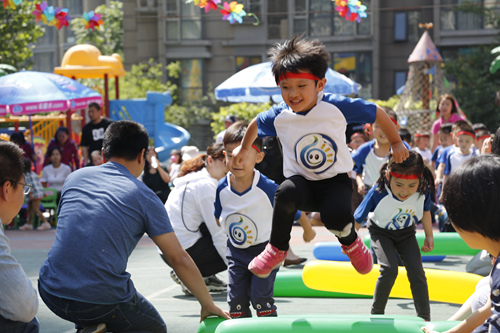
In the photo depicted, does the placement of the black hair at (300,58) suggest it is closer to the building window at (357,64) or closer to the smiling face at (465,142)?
the smiling face at (465,142)

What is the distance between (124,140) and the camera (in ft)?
14.2

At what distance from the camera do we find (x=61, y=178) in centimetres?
1320

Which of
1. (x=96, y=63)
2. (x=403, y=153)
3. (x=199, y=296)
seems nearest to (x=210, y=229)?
(x=199, y=296)

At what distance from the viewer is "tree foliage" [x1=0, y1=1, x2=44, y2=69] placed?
24766 mm

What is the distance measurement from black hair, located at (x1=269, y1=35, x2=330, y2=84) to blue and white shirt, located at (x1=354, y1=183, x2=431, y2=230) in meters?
2.02

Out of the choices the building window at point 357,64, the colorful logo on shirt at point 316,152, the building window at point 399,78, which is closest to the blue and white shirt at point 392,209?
the colorful logo on shirt at point 316,152

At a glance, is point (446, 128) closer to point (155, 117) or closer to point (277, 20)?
point (155, 117)

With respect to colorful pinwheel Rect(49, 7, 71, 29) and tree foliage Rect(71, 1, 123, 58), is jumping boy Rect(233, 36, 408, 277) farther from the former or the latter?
tree foliage Rect(71, 1, 123, 58)

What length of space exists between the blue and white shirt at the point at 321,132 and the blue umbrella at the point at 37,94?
9.43 metres

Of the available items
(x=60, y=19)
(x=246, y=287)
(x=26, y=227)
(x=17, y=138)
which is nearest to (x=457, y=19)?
(x=17, y=138)

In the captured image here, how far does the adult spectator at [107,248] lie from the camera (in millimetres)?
3969

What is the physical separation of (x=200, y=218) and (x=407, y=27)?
28.5 metres

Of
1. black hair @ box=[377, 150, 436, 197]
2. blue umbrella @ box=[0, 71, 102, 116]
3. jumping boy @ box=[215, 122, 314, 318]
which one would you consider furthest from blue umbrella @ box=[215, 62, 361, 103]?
jumping boy @ box=[215, 122, 314, 318]

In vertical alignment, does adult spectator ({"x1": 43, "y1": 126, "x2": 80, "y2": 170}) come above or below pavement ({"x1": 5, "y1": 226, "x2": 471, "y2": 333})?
above
